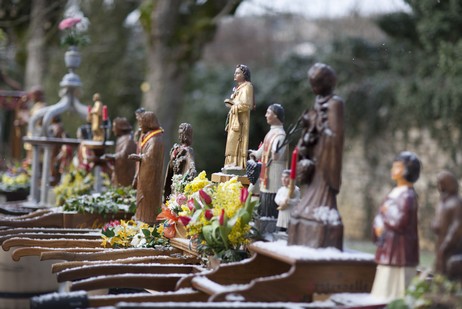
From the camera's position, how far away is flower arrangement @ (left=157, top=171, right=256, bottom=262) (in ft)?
18.7

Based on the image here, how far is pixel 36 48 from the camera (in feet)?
64.0

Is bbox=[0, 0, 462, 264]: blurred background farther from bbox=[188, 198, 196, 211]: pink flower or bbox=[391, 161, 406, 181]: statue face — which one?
bbox=[391, 161, 406, 181]: statue face

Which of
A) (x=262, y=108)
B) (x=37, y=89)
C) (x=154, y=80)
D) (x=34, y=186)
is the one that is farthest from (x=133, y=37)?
(x=34, y=186)

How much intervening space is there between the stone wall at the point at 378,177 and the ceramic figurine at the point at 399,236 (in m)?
12.3

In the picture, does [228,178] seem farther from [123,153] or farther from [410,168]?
[123,153]

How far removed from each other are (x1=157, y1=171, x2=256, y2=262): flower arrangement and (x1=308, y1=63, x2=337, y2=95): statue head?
105 cm

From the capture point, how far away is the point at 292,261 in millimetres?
4758

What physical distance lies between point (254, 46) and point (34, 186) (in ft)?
67.9

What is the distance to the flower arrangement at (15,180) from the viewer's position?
1234 centimetres

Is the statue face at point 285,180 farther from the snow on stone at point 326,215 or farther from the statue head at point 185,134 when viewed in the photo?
the statue head at point 185,134

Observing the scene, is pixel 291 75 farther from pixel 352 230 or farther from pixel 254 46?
pixel 254 46

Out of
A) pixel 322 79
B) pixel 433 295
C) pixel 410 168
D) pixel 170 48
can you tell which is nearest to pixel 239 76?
pixel 322 79

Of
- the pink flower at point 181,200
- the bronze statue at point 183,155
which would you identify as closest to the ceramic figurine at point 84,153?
the bronze statue at point 183,155

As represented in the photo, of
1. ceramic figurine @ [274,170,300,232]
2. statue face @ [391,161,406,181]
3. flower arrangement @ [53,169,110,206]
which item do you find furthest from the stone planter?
statue face @ [391,161,406,181]
